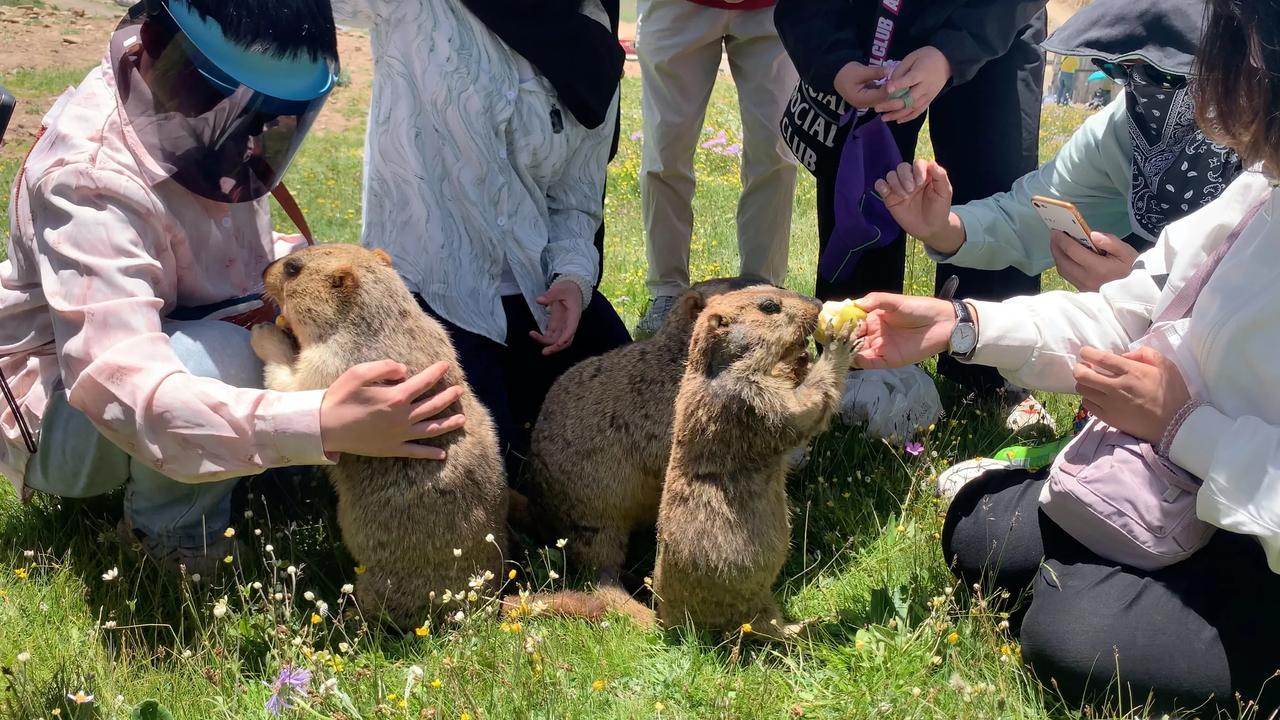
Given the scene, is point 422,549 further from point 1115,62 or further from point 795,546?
point 1115,62

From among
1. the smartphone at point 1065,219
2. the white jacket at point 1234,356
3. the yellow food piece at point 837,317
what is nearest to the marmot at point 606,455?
the yellow food piece at point 837,317

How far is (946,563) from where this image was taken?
3898mm

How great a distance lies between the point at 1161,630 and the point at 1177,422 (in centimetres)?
66

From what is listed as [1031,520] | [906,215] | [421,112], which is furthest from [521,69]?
[1031,520]

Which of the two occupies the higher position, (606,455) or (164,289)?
(164,289)

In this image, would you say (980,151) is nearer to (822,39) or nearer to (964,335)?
(822,39)

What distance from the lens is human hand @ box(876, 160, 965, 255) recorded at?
4598 mm

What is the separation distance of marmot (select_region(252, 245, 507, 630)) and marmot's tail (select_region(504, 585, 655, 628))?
0.28 m

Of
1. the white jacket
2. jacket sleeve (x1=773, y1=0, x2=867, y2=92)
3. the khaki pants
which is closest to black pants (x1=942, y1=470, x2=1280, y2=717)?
the white jacket

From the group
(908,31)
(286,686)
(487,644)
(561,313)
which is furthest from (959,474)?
(286,686)

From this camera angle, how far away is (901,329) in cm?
390

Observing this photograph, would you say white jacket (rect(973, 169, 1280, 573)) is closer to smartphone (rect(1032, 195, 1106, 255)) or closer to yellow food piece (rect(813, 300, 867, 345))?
smartphone (rect(1032, 195, 1106, 255))

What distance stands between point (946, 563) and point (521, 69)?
2881 millimetres

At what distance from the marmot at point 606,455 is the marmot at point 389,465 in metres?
0.42
